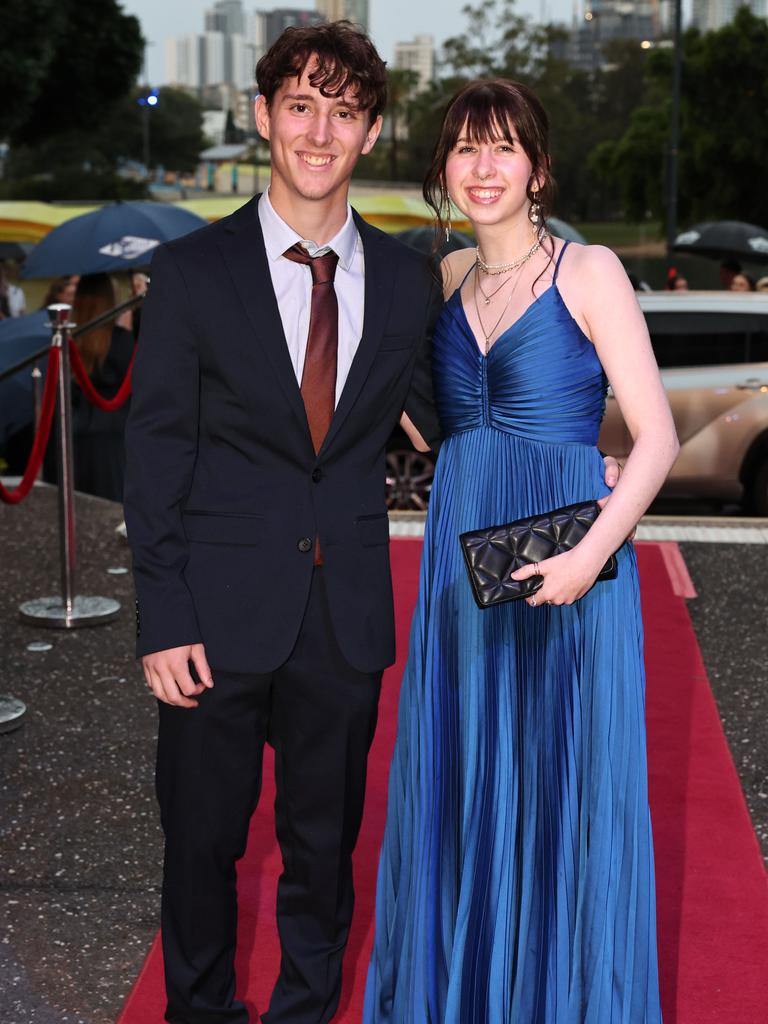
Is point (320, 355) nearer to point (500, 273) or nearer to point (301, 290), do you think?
point (301, 290)

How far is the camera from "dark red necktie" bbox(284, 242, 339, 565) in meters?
2.80

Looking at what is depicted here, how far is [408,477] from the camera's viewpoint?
33.4ft

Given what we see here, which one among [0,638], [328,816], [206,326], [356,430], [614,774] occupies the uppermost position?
[206,326]

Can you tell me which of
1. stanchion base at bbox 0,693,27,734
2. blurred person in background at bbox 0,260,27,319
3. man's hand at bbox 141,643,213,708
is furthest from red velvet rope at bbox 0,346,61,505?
blurred person in background at bbox 0,260,27,319

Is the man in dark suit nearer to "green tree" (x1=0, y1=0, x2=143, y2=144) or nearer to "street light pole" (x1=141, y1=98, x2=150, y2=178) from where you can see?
"green tree" (x1=0, y1=0, x2=143, y2=144)

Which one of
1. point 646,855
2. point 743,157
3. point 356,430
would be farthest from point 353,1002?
point 743,157

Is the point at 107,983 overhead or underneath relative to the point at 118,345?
underneath

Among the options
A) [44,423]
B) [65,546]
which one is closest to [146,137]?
[44,423]

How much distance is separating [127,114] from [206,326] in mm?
107412

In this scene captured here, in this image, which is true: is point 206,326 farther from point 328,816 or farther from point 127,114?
point 127,114

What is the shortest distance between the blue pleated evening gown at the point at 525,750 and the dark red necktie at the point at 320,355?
26 centimetres

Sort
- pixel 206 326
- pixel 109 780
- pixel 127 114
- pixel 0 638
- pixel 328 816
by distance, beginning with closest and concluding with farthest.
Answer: pixel 206 326, pixel 328 816, pixel 109 780, pixel 0 638, pixel 127 114

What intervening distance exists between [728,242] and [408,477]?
9.97 metres

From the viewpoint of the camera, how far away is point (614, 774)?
2773 mm
